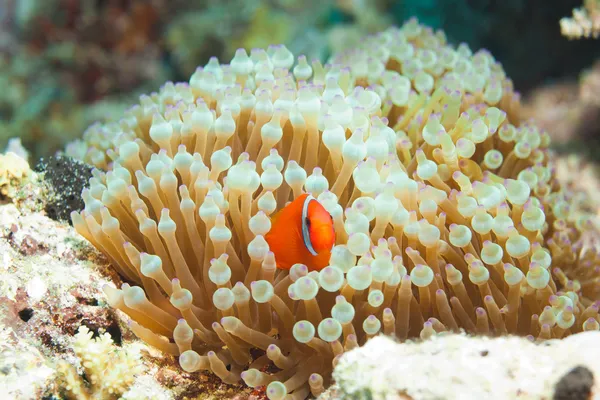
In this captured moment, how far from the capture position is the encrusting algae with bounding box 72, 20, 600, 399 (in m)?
1.57

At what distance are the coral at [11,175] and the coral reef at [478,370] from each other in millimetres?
1453

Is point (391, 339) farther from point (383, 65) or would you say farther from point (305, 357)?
point (383, 65)

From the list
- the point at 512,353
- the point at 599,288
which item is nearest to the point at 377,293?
the point at 512,353

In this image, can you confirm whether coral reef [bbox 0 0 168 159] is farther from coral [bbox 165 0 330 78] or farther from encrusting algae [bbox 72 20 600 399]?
encrusting algae [bbox 72 20 600 399]

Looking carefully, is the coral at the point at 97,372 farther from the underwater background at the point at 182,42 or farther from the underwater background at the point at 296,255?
the underwater background at the point at 182,42

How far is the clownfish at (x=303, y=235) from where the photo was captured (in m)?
1.52

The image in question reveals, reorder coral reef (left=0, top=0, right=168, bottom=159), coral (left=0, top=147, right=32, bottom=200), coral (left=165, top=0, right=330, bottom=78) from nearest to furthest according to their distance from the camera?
coral (left=0, top=147, right=32, bottom=200) → coral (left=165, top=0, right=330, bottom=78) → coral reef (left=0, top=0, right=168, bottom=159)

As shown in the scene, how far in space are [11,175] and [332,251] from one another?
1.32m

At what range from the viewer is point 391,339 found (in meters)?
1.51

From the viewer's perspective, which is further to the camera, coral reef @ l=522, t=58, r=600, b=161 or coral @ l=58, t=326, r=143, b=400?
coral reef @ l=522, t=58, r=600, b=161

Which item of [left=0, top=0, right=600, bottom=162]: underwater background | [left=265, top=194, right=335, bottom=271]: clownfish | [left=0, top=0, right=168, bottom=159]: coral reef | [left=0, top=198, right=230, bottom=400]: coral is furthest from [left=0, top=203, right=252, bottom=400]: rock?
[left=0, top=0, right=168, bottom=159]: coral reef

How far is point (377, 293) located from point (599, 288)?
129 centimetres

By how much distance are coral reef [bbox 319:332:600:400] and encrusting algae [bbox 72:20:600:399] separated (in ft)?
0.44

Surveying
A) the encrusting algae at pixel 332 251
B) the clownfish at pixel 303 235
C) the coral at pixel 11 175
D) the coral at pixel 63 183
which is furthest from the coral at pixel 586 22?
the coral at pixel 11 175
